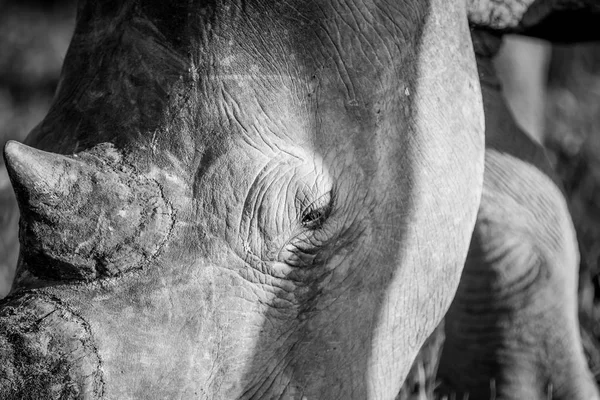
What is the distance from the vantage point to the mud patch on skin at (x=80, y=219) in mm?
1644

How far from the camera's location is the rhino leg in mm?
2854

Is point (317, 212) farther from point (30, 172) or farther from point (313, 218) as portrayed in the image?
point (30, 172)

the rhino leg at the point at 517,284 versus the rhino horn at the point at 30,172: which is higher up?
the rhino horn at the point at 30,172

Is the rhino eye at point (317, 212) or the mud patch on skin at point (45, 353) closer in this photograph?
the mud patch on skin at point (45, 353)

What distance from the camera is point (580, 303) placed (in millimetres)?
3604

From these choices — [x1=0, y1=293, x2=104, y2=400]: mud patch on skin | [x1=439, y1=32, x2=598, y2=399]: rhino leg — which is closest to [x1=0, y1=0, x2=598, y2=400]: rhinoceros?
[x1=0, y1=293, x2=104, y2=400]: mud patch on skin

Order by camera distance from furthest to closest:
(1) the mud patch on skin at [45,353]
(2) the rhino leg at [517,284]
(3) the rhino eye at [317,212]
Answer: (2) the rhino leg at [517,284] < (3) the rhino eye at [317,212] < (1) the mud patch on skin at [45,353]

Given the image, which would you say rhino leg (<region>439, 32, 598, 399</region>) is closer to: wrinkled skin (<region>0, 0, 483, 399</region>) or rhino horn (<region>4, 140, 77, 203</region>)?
wrinkled skin (<region>0, 0, 483, 399</region>)

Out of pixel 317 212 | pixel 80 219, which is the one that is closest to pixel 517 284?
pixel 317 212

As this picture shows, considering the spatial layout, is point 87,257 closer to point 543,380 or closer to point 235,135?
point 235,135

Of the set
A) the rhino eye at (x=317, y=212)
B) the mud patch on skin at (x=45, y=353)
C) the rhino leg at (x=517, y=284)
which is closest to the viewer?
the mud patch on skin at (x=45, y=353)

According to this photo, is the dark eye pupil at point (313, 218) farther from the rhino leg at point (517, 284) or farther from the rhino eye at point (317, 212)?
the rhino leg at point (517, 284)

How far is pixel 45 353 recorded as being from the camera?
160 centimetres

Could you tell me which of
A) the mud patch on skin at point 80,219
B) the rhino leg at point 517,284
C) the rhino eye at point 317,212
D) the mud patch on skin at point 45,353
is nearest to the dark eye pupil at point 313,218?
the rhino eye at point 317,212
